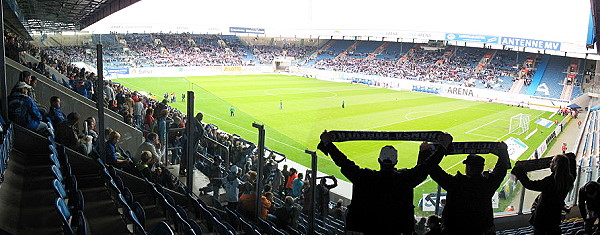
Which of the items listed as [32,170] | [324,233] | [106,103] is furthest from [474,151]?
[106,103]

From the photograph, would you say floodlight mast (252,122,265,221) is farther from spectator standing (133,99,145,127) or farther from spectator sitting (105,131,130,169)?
spectator standing (133,99,145,127)

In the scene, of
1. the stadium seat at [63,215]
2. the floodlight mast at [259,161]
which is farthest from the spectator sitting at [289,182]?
the stadium seat at [63,215]

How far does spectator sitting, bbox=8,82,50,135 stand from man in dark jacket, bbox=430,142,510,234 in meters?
5.16

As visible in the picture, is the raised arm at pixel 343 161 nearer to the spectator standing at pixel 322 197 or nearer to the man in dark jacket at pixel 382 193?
the man in dark jacket at pixel 382 193

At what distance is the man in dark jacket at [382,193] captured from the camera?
285cm

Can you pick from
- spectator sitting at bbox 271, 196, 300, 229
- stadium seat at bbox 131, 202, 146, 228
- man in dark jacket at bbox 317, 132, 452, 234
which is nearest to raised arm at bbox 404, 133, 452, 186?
man in dark jacket at bbox 317, 132, 452, 234

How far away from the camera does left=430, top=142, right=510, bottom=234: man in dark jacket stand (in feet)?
9.95

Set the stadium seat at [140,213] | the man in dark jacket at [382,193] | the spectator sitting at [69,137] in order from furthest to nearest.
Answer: the spectator sitting at [69,137] → the stadium seat at [140,213] → the man in dark jacket at [382,193]

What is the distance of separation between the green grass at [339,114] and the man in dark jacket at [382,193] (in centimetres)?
702

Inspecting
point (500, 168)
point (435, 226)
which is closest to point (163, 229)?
point (435, 226)

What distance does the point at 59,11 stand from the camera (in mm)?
19453

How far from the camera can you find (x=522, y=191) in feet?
19.2

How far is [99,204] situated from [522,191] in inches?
196

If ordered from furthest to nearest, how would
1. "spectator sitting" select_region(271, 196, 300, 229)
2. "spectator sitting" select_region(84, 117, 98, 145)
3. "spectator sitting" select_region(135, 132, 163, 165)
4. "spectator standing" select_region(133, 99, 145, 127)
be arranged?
"spectator standing" select_region(133, 99, 145, 127) < "spectator sitting" select_region(135, 132, 163, 165) < "spectator sitting" select_region(84, 117, 98, 145) < "spectator sitting" select_region(271, 196, 300, 229)
